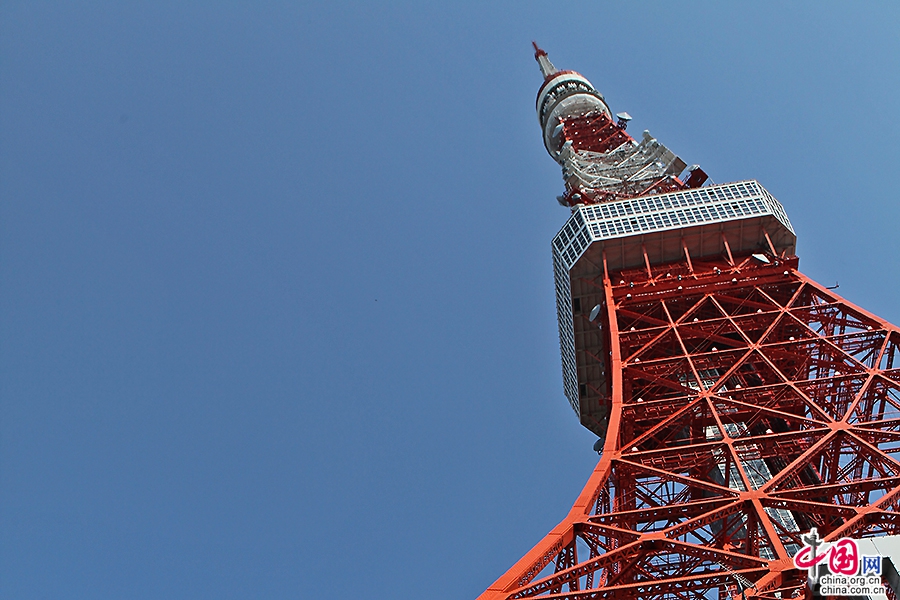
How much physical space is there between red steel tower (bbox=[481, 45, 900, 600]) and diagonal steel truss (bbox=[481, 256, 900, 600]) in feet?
0.22

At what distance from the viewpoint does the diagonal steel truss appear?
19.1 meters

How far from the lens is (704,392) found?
2742 centimetres

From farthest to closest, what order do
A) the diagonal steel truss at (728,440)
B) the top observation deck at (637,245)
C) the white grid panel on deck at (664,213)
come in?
the white grid panel on deck at (664,213)
the top observation deck at (637,245)
the diagonal steel truss at (728,440)

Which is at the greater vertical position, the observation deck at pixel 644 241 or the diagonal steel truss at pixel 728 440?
the observation deck at pixel 644 241

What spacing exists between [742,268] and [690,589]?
21763mm

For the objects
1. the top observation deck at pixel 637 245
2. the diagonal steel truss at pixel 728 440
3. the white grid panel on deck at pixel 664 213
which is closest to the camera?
the diagonal steel truss at pixel 728 440

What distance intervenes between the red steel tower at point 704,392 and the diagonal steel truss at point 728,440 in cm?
7

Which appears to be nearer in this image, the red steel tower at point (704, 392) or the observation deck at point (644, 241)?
the red steel tower at point (704, 392)

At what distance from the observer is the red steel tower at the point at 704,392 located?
19625 millimetres

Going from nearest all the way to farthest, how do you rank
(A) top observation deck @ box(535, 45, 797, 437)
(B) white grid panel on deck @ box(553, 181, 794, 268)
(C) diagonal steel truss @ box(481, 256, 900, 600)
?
(C) diagonal steel truss @ box(481, 256, 900, 600) → (A) top observation deck @ box(535, 45, 797, 437) → (B) white grid panel on deck @ box(553, 181, 794, 268)

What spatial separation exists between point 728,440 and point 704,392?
3781 millimetres

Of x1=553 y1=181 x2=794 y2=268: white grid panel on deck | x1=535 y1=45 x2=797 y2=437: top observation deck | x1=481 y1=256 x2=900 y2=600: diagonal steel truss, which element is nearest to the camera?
x1=481 y1=256 x2=900 y2=600: diagonal steel truss

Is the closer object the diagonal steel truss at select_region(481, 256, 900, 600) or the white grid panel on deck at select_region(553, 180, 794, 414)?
the diagonal steel truss at select_region(481, 256, 900, 600)

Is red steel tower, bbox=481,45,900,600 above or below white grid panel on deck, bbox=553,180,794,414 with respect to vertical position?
below
